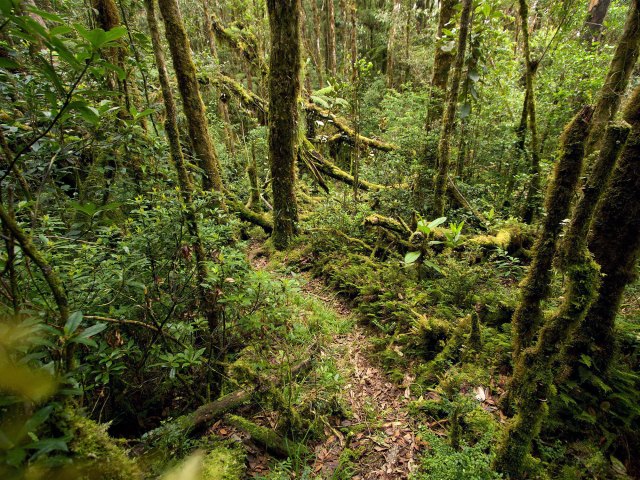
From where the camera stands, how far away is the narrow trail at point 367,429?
290 cm

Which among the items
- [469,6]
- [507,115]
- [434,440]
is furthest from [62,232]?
[507,115]

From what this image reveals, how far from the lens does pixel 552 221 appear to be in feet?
7.39

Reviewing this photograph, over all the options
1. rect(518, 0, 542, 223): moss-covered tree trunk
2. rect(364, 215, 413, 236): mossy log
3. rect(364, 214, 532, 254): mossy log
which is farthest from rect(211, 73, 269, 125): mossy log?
rect(518, 0, 542, 223): moss-covered tree trunk

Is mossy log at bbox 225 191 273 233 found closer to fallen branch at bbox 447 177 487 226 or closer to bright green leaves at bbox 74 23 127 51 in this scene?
fallen branch at bbox 447 177 487 226

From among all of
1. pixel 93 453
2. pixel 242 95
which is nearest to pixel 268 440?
pixel 93 453

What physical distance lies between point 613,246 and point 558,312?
162 cm

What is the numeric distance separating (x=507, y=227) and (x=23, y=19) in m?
7.27

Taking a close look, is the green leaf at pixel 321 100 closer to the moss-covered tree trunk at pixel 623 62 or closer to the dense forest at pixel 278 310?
the dense forest at pixel 278 310

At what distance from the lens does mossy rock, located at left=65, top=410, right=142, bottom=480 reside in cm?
108

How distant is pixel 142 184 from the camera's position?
418 centimetres

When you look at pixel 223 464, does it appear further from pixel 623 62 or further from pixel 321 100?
pixel 321 100

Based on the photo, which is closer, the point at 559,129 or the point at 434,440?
the point at 434,440

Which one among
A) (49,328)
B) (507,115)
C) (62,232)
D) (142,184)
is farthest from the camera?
(507,115)

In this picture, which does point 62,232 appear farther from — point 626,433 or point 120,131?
point 626,433
